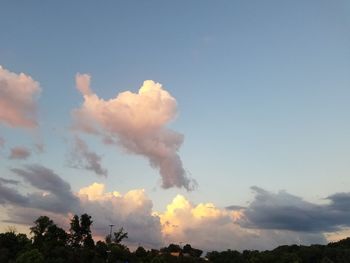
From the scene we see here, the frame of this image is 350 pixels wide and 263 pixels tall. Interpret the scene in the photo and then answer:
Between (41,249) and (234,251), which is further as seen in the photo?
(234,251)

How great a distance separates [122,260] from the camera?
142 m

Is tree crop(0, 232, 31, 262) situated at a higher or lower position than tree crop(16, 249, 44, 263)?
higher

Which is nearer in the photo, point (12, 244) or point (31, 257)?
point (31, 257)

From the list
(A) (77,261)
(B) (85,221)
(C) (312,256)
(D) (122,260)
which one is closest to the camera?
(A) (77,261)

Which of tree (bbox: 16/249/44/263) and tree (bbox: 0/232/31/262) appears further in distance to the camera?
tree (bbox: 0/232/31/262)

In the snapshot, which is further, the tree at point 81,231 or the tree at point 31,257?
the tree at point 81,231

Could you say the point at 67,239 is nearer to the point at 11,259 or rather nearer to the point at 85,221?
the point at 85,221

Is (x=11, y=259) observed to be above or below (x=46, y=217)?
below

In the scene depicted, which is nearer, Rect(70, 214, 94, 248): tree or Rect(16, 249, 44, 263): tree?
Rect(16, 249, 44, 263): tree

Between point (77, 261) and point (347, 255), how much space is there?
93.2 meters

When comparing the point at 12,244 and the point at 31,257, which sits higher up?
the point at 12,244

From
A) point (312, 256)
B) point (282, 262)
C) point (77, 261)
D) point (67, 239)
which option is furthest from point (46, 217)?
point (312, 256)

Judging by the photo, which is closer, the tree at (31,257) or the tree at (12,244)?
the tree at (31,257)

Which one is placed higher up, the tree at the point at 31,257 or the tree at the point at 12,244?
the tree at the point at 12,244
